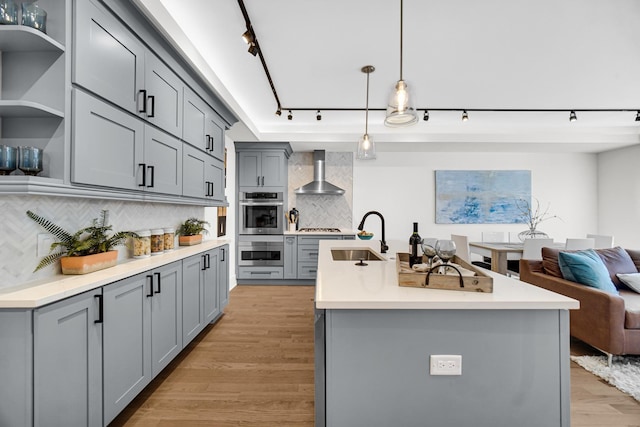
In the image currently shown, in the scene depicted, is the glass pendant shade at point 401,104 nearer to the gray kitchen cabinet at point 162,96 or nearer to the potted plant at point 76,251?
the gray kitchen cabinet at point 162,96

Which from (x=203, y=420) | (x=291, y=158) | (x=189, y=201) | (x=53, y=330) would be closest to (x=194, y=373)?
(x=203, y=420)

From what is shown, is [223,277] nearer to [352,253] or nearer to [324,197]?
[352,253]

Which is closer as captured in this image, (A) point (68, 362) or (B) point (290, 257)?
(A) point (68, 362)

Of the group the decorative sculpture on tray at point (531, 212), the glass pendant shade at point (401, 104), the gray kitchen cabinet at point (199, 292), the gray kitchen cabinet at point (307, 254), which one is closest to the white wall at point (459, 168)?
the decorative sculpture on tray at point (531, 212)

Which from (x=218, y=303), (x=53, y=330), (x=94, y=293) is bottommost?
(x=218, y=303)

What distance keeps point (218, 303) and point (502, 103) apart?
4499 mm

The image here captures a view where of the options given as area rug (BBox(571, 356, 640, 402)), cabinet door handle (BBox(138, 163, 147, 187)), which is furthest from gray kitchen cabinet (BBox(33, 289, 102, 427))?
area rug (BBox(571, 356, 640, 402))

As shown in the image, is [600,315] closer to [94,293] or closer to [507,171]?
[94,293]

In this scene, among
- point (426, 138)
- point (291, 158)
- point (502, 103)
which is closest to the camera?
point (502, 103)

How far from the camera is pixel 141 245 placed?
2.36 meters

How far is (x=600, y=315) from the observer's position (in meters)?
2.38

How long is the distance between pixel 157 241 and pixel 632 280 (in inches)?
172

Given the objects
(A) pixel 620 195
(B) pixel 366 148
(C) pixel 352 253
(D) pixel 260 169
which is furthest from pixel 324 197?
(A) pixel 620 195

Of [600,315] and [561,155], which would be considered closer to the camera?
[600,315]
